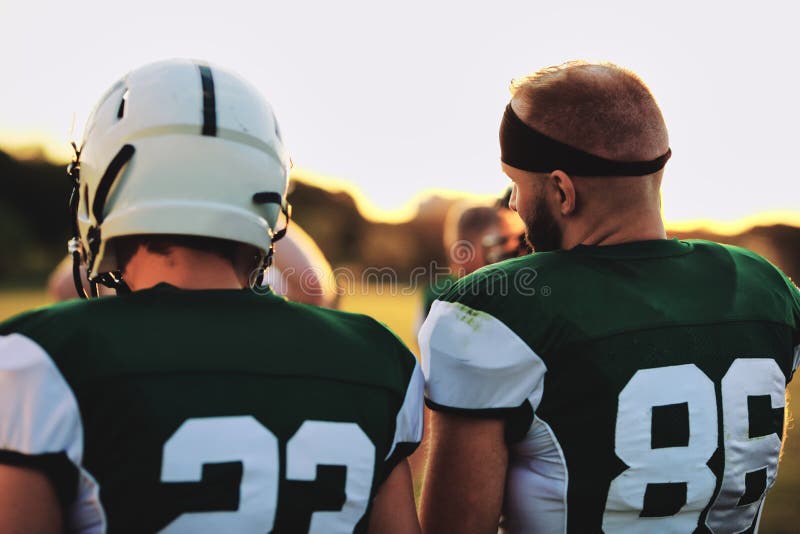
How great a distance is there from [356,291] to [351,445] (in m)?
42.2

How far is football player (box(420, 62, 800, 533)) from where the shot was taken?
1740mm

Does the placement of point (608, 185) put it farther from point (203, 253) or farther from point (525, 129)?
point (203, 253)

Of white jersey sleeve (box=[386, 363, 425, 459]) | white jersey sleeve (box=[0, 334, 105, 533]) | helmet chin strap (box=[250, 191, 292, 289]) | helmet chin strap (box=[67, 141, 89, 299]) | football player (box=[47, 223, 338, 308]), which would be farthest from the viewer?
football player (box=[47, 223, 338, 308])

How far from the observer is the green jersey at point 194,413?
50.5 inches

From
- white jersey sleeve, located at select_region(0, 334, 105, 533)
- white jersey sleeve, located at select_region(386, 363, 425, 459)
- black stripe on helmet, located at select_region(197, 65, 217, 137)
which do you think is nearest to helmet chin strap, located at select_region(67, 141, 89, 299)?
black stripe on helmet, located at select_region(197, 65, 217, 137)

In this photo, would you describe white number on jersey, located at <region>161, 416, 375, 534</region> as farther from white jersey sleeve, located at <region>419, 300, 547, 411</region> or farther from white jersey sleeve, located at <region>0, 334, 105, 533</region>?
white jersey sleeve, located at <region>419, 300, 547, 411</region>

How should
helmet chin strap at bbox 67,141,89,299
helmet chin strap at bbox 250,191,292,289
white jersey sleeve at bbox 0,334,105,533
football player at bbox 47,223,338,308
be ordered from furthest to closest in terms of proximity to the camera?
football player at bbox 47,223,338,308
helmet chin strap at bbox 67,141,89,299
helmet chin strap at bbox 250,191,292,289
white jersey sleeve at bbox 0,334,105,533

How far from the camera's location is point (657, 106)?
1.99 meters

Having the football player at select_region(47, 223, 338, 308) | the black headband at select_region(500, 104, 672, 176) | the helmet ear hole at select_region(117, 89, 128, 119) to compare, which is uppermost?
the helmet ear hole at select_region(117, 89, 128, 119)

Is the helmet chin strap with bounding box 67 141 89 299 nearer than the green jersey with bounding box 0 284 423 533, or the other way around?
the green jersey with bounding box 0 284 423 533

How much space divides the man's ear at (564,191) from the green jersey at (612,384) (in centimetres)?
14

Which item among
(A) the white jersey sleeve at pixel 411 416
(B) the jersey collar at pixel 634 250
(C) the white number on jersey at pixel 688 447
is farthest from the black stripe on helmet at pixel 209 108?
(C) the white number on jersey at pixel 688 447

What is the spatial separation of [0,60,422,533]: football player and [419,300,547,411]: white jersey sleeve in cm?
Result: 16

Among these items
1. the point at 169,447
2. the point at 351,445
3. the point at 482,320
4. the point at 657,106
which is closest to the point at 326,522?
the point at 351,445
